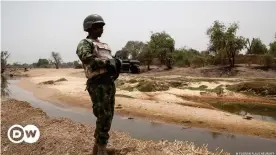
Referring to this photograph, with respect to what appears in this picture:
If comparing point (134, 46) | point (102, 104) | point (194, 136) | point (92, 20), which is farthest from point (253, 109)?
point (134, 46)

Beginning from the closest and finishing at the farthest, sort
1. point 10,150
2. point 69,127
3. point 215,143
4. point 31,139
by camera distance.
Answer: point 10,150 → point 31,139 → point 69,127 → point 215,143

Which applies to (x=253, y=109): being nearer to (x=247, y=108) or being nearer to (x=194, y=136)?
(x=247, y=108)

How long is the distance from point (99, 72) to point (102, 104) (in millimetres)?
630

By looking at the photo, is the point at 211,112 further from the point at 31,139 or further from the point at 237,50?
the point at 237,50

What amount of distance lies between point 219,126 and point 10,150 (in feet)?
27.7

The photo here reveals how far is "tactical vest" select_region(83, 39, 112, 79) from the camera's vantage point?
5.41 metres

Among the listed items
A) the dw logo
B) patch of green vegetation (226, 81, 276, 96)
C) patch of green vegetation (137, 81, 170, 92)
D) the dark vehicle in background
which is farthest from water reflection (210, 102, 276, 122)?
the dark vehicle in background

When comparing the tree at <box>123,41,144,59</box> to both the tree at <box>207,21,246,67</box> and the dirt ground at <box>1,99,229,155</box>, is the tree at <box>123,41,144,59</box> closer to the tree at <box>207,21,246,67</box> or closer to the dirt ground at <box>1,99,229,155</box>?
the tree at <box>207,21,246,67</box>

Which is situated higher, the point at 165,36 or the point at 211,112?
the point at 165,36

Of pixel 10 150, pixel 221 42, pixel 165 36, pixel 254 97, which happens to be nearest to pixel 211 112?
pixel 254 97

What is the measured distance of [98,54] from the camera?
5574 mm

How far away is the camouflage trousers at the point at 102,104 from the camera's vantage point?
5578mm

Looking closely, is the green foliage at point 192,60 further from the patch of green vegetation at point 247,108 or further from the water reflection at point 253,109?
the water reflection at point 253,109

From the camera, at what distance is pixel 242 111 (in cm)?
1717
